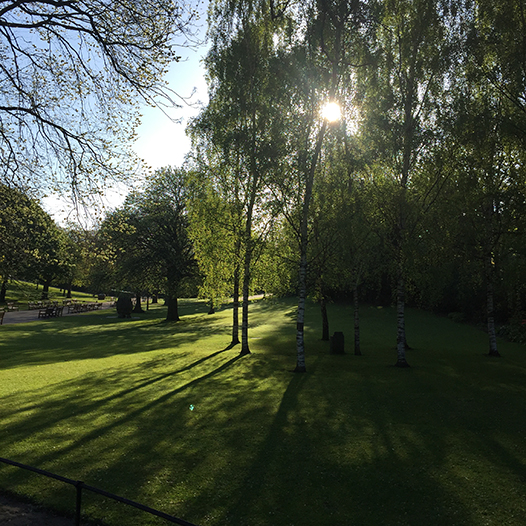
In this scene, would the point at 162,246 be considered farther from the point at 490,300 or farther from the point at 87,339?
the point at 490,300

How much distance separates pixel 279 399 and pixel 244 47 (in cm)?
1786

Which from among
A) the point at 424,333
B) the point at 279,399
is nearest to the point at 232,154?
the point at 279,399

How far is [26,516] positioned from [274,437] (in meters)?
5.15

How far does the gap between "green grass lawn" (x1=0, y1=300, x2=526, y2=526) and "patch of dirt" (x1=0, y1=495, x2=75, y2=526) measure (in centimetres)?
21

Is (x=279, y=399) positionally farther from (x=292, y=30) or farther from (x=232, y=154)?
(x=292, y=30)

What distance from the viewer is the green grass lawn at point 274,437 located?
6559mm

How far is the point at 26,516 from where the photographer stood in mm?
6109

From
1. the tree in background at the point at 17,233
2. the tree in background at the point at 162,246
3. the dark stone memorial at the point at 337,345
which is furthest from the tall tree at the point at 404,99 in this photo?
the tree in background at the point at 162,246

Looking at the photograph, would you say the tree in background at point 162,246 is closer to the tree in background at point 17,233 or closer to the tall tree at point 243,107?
the tall tree at point 243,107

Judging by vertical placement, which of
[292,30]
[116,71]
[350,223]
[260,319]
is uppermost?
[292,30]

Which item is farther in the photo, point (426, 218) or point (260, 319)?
Answer: point (260, 319)

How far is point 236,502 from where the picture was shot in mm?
6629

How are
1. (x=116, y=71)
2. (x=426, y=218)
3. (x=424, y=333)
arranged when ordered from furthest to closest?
(x=424, y=333)
(x=426, y=218)
(x=116, y=71)

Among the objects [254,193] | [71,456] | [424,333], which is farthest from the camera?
[424,333]
